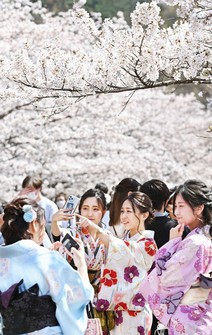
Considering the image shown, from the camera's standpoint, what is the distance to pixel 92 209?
20.5 feet

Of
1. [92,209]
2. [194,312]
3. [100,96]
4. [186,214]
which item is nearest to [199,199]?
[186,214]

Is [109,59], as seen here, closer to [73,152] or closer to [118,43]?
[118,43]

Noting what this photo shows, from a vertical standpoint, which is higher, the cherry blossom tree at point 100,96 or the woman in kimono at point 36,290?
the cherry blossom tree at point 100,96

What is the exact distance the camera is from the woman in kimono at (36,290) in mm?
4238

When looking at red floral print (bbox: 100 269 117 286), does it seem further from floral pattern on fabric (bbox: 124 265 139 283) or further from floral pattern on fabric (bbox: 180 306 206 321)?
floral pattern on fabric (bbox: 180 306 206 321)

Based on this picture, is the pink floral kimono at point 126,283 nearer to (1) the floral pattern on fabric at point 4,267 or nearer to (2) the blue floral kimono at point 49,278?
(2) the blue floral kimono at point 49,278

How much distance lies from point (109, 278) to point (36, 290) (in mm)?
1510

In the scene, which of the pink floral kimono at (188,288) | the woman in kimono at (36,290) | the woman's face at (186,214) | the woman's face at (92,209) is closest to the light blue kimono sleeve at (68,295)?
the woman in kimono at (36,290)

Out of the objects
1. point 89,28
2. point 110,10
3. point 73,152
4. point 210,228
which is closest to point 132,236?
point 210,228

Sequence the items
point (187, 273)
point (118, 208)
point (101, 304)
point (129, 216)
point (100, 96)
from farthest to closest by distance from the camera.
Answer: point (100, 96) < point (118, 208) < point (129, 216) < point (101, 304) < point (187, 273)

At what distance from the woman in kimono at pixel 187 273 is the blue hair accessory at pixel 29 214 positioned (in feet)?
3.26

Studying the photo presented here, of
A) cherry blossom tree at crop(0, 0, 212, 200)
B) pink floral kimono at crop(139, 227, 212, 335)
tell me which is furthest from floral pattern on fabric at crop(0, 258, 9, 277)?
cherry blossom tree at crop(0, 0, 212, 200)

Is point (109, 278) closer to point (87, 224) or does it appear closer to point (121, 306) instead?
point (121, 306)

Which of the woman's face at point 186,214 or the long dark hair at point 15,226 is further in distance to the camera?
the woman's face at point 186,214
